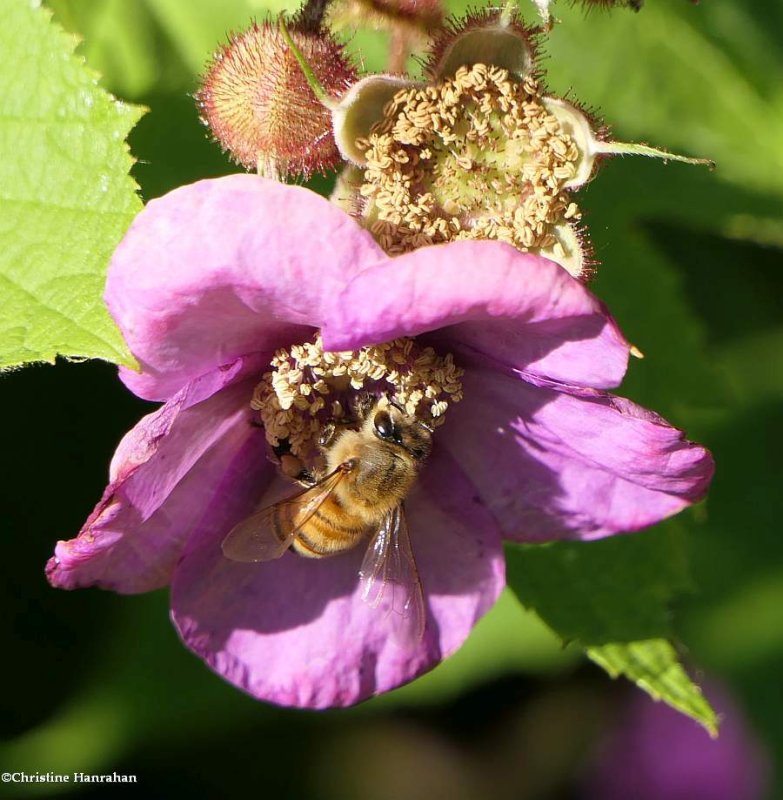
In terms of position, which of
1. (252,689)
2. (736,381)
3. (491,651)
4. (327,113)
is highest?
(327,113)

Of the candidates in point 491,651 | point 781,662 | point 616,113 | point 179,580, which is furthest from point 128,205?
point 781,662

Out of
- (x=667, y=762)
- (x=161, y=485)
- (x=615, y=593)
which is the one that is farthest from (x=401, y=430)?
(x=667, y=762)

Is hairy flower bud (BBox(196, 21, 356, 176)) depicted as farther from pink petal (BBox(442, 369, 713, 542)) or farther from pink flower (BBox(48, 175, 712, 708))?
pink petal (BBox(442, 369, 713, 542))

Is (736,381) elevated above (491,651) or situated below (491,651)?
above

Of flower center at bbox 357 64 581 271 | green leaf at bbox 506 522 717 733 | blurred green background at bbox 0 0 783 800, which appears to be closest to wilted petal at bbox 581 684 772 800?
blurred green background at bbox 0 0 783 800

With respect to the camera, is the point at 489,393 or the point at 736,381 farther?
the point at 736,381

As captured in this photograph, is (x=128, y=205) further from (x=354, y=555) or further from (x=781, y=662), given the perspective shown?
(x=781, y=662)
